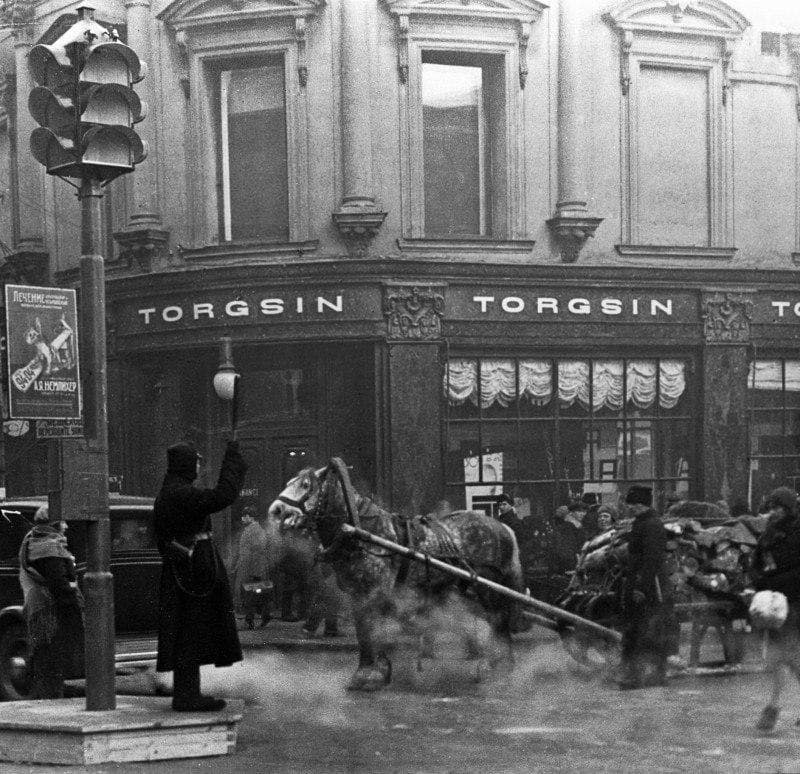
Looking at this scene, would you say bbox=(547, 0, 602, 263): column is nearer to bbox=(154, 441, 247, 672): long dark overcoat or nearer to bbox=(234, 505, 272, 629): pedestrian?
bbox=(234, 505, 272, 629): pedestrian

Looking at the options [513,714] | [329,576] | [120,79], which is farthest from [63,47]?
[329,576]

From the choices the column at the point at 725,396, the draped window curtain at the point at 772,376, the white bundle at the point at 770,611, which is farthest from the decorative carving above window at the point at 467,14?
the white bundle at the point at 770,611

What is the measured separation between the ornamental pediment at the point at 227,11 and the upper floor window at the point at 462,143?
6.77ft

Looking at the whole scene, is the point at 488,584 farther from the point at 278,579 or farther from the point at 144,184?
the point at 144,184

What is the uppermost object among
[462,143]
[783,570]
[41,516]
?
[462,143]

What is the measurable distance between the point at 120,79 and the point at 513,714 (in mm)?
5511

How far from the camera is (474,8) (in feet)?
80.8

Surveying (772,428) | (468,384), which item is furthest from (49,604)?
(772,428)

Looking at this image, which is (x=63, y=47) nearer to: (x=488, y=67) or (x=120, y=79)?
(x=120, y=79)

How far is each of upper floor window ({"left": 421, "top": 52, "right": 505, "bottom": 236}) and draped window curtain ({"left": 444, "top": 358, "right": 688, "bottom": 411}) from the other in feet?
7.13

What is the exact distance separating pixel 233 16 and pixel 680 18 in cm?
714

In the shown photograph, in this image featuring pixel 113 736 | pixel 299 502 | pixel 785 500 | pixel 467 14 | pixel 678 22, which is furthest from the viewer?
pixel 678 22

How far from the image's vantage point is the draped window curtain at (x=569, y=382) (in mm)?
24422

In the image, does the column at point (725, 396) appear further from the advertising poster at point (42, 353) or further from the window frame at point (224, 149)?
the advertising poster at point (42, 353)
